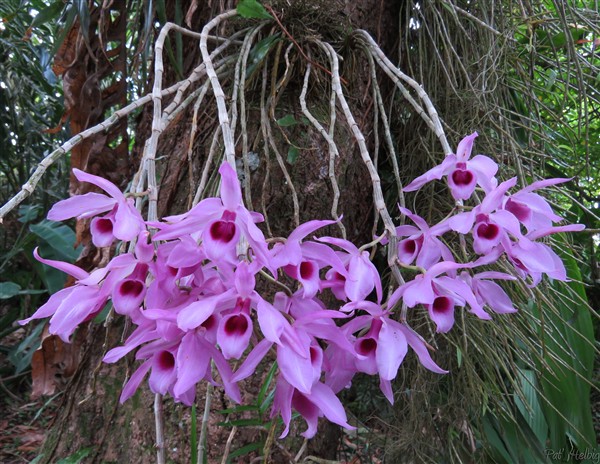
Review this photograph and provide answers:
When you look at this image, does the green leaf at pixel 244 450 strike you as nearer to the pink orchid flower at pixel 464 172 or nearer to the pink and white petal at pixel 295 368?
the pink and white petal at pixel 295 368

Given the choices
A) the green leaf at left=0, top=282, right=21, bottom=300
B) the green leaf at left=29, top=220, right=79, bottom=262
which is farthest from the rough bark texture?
the green leaf at left=0, top=282, right=21, bottom=300

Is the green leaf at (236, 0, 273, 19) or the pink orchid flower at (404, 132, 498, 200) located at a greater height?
the green leaf at (236, 0, 273, 19)

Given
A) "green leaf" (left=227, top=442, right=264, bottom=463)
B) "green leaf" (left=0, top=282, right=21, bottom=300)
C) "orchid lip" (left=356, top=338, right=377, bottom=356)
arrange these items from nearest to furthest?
1. "orchid lip" (left=356, top=338, right=377, bottom=356)
2. "green leaf" (left=227, top=442, right=264, bottom=463)
3. "green leaf" (left=0, top=282, right=21, bottom=300)

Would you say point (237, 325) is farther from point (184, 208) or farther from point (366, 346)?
point (184, 208)

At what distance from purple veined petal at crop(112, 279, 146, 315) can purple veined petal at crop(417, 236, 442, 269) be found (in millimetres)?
286

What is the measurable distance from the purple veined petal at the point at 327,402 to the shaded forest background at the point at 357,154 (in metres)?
0.25

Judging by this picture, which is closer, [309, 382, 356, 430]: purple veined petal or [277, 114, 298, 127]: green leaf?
[309, 382, 356, 430]: purple veined petal

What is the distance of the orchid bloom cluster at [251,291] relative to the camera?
0.42 m

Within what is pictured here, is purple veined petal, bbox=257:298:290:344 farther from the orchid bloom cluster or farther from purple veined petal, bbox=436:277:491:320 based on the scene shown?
purple veined petal, bbox=436:277:491:320

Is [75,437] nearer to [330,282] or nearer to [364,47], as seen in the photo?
[330,282]

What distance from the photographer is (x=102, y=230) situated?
1.61 feet

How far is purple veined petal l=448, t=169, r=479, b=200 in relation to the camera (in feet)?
1.67

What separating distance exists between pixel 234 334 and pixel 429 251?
0.77ft

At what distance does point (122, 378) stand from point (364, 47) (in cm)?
71
